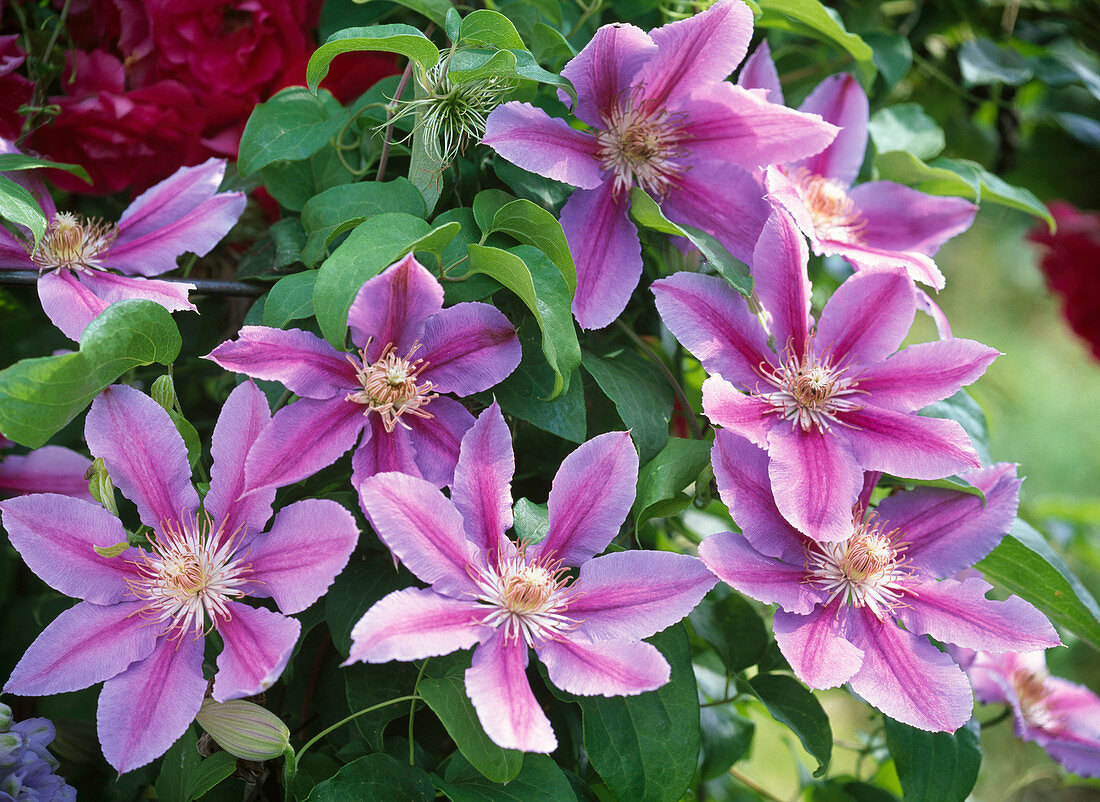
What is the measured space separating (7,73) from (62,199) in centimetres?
13

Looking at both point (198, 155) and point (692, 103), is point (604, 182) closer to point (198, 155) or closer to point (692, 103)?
point (692, 103)

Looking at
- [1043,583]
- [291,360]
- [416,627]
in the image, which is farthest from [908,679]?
[291,360]

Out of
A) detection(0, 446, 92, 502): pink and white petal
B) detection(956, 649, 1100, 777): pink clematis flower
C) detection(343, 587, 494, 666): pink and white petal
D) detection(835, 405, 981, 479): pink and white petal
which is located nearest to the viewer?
detection(343, 587, 494, 666): pink and white petal

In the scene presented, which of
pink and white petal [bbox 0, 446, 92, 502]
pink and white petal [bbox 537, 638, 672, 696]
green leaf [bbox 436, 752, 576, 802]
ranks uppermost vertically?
pink and white petal [bbox 537, 638, 672, 696]

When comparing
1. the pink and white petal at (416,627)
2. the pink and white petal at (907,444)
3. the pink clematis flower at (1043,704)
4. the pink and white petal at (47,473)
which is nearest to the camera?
the pink and white petal at (416,627)

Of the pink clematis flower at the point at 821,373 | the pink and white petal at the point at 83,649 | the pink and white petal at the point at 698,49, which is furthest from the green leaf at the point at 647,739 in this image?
the pink and white petal at the point at 698,49

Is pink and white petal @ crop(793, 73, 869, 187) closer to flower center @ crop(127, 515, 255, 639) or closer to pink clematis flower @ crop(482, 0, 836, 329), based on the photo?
pink clematis flower @ crop(482, 0, 836, 329)

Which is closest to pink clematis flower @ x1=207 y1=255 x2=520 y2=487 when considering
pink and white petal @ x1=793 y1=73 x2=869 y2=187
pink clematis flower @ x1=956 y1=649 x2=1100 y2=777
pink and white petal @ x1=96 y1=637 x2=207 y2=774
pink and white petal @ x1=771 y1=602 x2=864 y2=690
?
pink and white petal @ x1=96 y1=637 x2=207 y2=774

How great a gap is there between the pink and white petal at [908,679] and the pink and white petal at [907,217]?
0.96ft

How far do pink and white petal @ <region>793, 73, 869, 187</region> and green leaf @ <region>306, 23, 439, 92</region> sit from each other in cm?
32

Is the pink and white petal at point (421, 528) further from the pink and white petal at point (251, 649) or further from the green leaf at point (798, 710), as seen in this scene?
the green leaf at point (798, 710)

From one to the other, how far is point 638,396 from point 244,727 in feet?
0.94

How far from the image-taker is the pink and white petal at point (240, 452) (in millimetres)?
468

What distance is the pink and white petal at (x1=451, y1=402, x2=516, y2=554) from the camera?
0.46 m
